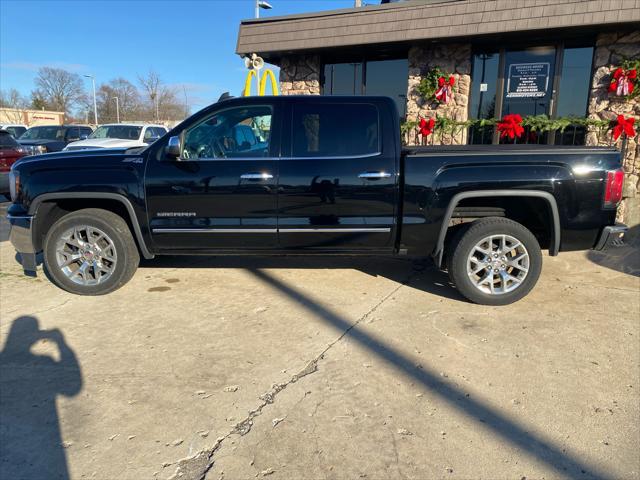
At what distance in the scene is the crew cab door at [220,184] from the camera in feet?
14.1

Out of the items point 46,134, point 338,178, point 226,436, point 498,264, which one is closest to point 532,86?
point 498,264

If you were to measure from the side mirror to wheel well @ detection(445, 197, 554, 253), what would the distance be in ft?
Answer: 8.65

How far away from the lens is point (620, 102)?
777 cm

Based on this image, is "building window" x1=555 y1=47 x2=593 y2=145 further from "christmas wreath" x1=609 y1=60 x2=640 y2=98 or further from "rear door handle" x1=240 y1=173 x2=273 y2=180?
"rear door handle" x1=240 y1=173 x2=273 y2=180

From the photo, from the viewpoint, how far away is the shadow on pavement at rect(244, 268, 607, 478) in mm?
2316

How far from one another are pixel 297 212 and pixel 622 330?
2987 millimetres

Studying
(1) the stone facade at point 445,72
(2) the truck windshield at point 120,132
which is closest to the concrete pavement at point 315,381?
(1) the stone facade at point 445,72


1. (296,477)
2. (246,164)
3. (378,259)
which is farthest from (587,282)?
(296,477)

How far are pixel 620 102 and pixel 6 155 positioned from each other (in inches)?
470

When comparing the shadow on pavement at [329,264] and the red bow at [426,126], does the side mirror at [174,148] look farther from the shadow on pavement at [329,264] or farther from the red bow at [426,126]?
the red bow at [426,126]

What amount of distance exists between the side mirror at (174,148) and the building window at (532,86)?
21.5 feet

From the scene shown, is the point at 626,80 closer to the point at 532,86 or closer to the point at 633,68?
the point at 633,68

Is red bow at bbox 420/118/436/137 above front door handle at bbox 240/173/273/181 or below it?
above

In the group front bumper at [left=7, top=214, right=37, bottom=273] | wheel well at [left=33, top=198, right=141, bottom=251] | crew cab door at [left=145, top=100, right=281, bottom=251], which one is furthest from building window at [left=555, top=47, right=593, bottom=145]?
front bumper at [left=7, top=214, right=37, bottom=273]
